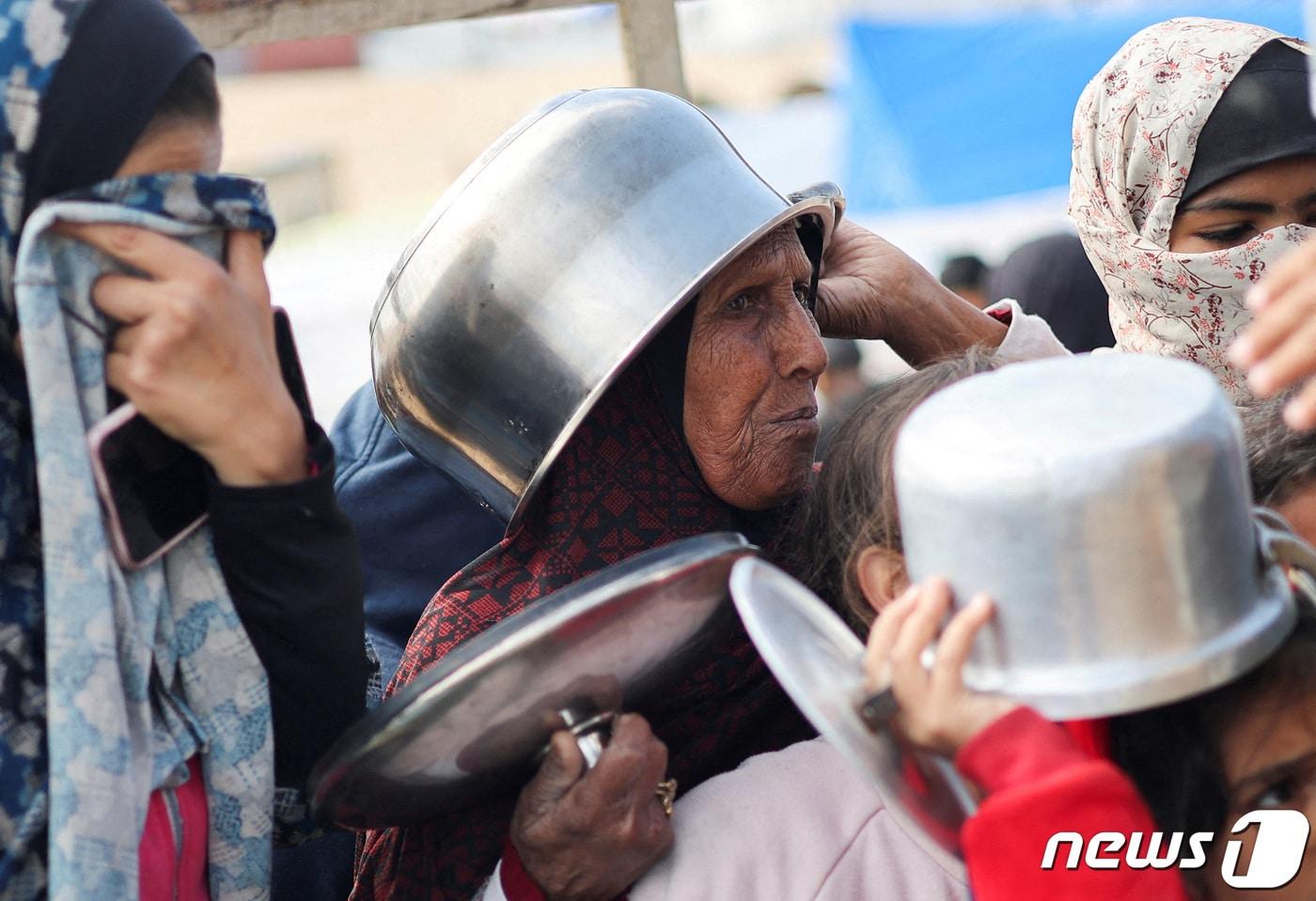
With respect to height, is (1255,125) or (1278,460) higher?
(1255,125)

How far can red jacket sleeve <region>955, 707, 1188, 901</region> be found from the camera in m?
1.07

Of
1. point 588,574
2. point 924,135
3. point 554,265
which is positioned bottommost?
point 924,135

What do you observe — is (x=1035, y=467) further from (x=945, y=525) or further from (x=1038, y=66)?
(x=1038, y=66)

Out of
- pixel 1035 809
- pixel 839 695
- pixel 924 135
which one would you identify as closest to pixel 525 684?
pixel 839 695

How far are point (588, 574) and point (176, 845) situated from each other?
564mm

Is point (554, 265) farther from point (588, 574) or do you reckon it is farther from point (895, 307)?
point (895, 307)

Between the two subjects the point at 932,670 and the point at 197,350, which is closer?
the point at 932,670

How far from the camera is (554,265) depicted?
5.51ft

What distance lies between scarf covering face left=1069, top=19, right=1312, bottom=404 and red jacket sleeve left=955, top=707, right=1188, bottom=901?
3.57ft

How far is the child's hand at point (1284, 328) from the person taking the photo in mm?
1021

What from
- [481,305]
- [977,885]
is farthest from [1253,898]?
[481,305]

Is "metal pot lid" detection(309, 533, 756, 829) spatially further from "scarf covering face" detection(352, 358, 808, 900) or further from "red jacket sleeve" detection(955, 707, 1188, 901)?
"red jacket sleeve" detection(955, 707, 1188, 901)

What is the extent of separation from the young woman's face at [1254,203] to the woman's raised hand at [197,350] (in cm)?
140

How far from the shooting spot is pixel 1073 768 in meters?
1.09
